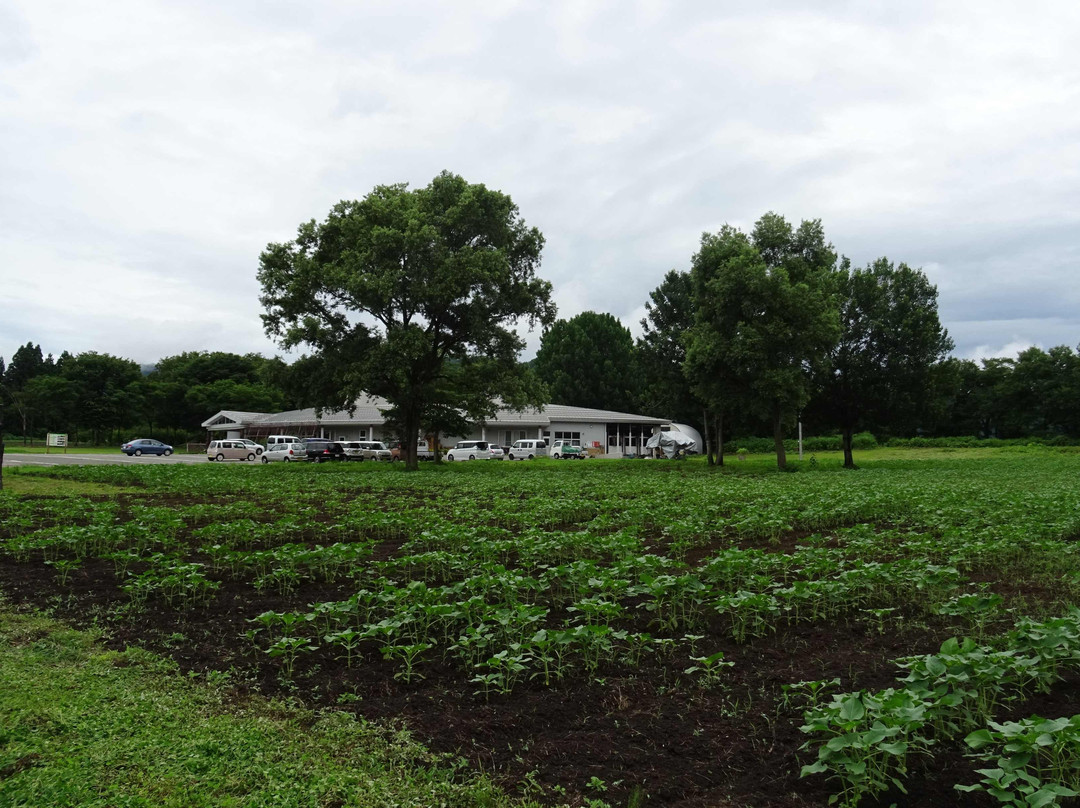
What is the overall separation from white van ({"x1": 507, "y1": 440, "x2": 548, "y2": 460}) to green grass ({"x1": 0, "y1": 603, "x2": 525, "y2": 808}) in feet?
145

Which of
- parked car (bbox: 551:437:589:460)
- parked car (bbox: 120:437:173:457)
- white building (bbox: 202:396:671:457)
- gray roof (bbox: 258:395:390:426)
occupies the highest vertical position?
gray roof (bbox: 258:395:390:426)

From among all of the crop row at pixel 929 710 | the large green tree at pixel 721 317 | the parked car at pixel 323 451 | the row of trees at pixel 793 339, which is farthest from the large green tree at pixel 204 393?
the crop row at pixel 929 710

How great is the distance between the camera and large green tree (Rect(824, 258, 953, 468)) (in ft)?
108

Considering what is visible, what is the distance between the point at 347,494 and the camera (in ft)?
61.9

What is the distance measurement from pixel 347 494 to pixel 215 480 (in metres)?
6.32

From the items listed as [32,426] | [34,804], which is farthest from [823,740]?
[32,426]

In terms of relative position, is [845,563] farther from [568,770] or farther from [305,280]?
[305,280]

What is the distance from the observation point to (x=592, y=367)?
7025cm

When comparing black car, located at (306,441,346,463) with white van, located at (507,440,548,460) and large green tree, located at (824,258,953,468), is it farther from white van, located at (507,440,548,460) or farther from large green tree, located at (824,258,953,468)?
large green tree, located at (824,258,953,468)

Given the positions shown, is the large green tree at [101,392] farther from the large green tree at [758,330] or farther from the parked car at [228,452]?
the large green tree at [758,330]

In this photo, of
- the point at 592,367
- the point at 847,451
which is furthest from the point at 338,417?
the point at 847,451

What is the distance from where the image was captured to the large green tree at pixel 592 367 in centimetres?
6981

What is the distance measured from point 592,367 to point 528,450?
22.4m

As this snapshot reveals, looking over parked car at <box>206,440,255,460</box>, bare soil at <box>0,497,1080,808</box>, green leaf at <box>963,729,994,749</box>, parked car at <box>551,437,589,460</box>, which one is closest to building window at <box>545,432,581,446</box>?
parked car at <box>551,437,589,460</box>
